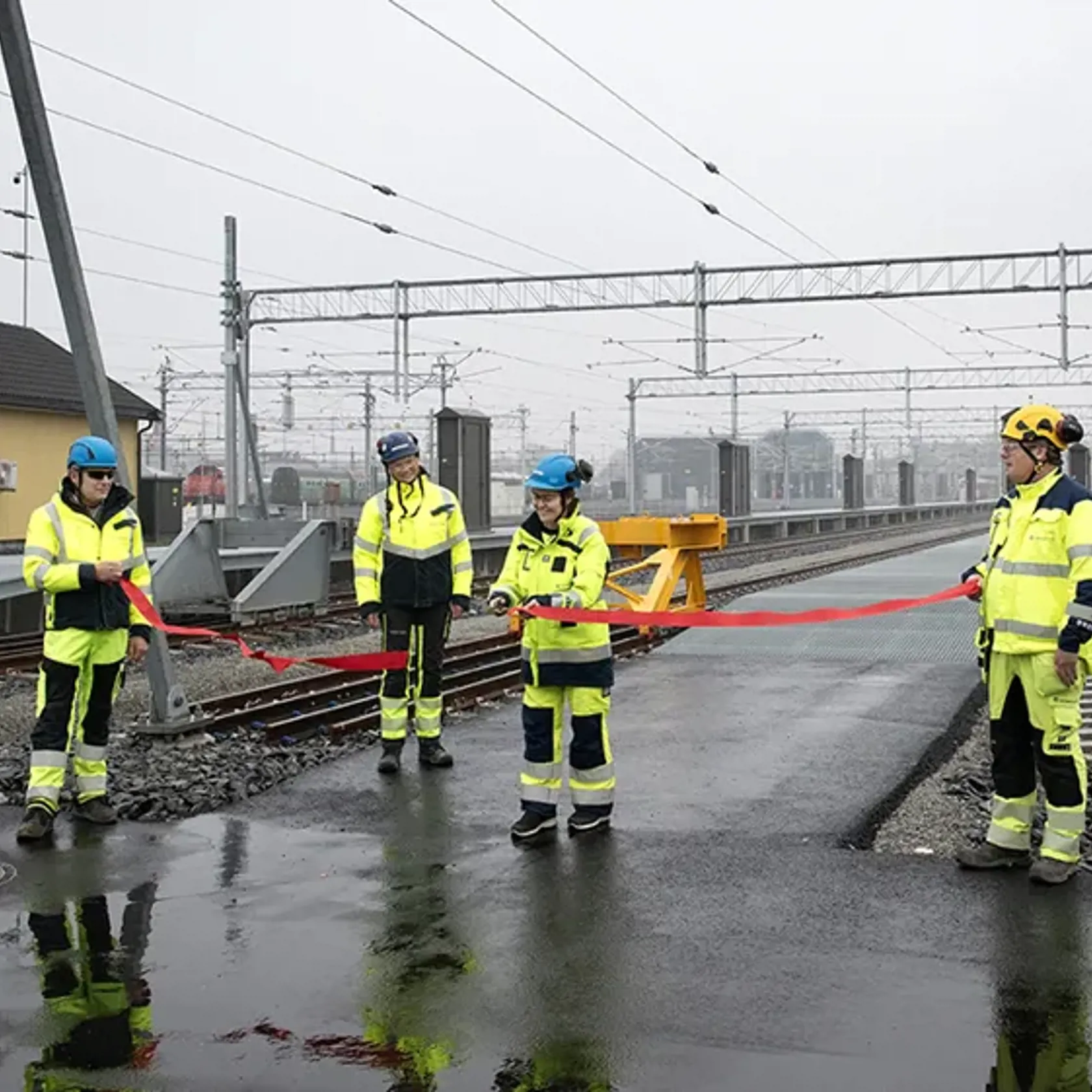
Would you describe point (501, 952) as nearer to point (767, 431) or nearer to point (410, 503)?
point (410, 503)

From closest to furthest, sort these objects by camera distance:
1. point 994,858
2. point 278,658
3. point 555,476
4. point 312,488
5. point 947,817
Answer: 1. point 994,858
2. point 555,476
3. point 947,817
4. point 278,658
5. point 312,488

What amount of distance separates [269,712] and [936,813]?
5003mm

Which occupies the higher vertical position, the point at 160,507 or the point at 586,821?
the point at 160,507

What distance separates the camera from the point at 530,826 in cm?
686

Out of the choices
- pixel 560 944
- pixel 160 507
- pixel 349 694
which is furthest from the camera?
pixel 160 507

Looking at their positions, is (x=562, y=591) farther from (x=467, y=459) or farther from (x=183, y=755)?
(x=467, y=459)

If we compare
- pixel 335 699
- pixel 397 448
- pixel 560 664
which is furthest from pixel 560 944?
pixel 335 699

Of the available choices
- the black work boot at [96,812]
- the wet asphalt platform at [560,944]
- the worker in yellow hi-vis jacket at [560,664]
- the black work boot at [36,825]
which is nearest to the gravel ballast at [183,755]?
the black work boot at [96,812]

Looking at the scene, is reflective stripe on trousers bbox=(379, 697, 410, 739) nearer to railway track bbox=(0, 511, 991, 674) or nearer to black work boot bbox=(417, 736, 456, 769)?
black work boot bbox=(417, 736, 456, 769)

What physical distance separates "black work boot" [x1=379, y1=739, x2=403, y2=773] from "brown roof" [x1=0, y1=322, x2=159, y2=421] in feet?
81.2

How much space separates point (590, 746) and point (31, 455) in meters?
29.2

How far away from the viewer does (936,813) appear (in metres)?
7.59

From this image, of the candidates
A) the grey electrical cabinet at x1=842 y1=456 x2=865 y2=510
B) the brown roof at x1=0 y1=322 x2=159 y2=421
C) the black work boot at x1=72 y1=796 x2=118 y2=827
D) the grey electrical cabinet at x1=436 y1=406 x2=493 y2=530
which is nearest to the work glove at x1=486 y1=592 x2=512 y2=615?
the black work boot at x1=72 y1=796 x2=118 y2=827

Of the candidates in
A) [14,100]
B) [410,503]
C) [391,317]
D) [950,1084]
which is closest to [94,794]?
[410,503]
